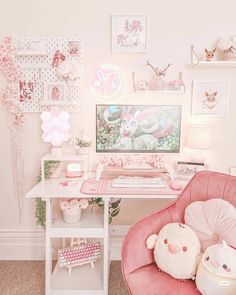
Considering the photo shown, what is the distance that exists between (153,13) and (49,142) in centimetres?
134

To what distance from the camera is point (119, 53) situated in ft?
7.80

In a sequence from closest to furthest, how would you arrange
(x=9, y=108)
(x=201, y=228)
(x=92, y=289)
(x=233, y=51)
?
1. (x=201, y=228)
2. (x=92, y=289)
3. (x=233, y=51)
4. (x=9, y=108)

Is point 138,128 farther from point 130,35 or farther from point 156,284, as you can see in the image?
point 156,284

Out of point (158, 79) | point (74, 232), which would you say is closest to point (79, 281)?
point (74, 232)

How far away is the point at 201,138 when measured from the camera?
226 centimetres

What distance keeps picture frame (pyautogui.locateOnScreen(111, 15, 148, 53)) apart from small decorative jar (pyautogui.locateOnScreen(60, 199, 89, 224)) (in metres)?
1.22

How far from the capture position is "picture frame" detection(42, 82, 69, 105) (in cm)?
242

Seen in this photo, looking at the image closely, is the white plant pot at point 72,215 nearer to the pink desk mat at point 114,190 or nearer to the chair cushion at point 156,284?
the pink desk mat at point 114,190

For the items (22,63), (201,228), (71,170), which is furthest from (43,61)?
(201,228)

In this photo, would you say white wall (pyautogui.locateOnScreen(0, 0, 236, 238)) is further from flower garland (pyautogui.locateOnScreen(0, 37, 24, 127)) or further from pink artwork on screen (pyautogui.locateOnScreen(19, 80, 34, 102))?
pink artwork on screen (pyautogui.locateOnScreen(19, 80, 34, 102))

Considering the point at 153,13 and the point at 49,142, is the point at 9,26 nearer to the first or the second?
the point at 49,142

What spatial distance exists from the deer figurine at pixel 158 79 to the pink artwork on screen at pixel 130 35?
197 mm

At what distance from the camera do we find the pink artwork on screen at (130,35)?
2.35 metres

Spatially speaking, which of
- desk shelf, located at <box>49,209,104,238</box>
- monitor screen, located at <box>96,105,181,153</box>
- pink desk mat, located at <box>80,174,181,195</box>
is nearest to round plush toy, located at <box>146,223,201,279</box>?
pink desk mat, located at <box>80,174,181,195</box>
